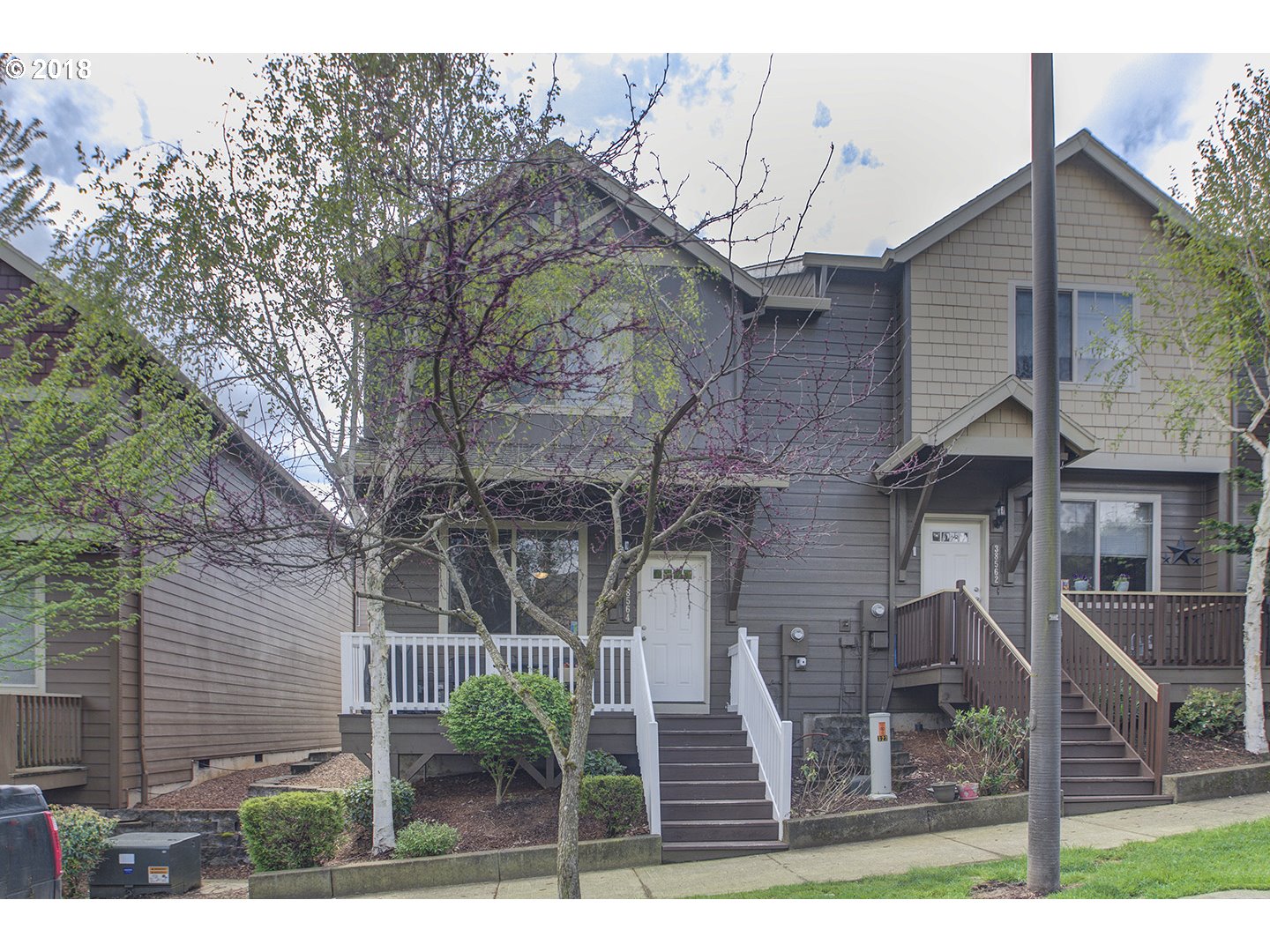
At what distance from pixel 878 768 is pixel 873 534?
3653mm

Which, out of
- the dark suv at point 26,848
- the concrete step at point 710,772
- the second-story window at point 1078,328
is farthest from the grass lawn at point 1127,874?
the second-story window at point 1078,328

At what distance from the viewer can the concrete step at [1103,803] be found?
9.52 m

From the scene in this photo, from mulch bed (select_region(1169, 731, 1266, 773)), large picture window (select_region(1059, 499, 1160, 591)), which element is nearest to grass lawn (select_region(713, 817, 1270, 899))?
mulch bed (select_region(1169, 731, 1266, 773))

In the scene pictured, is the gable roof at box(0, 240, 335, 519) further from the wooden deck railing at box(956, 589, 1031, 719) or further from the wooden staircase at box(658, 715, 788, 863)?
the wooden deck railing at box(956, 589, 1031, 719)

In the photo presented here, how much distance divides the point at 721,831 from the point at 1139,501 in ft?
25.0

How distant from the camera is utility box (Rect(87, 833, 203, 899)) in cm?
884

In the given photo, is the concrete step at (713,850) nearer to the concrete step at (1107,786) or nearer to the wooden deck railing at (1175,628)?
the concrete step at (1107,786)

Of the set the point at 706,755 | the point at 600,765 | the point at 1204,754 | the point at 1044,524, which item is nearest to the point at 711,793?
the point at 706,755

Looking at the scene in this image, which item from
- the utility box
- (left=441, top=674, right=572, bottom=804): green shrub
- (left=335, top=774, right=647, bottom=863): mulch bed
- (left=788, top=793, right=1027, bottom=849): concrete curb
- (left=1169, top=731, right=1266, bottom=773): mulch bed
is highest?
(left=441, top=674, right=572, bottom=804): green shrub

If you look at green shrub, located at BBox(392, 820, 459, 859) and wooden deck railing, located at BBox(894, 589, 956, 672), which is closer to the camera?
green shrub, located at BBox(392, 820, 459, 859)

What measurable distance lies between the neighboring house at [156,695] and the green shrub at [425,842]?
2.37 meters

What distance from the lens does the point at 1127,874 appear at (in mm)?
6504

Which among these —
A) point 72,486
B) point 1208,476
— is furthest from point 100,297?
point 1208,476

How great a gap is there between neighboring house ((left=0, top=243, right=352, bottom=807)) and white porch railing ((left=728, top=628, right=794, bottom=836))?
4327mm
